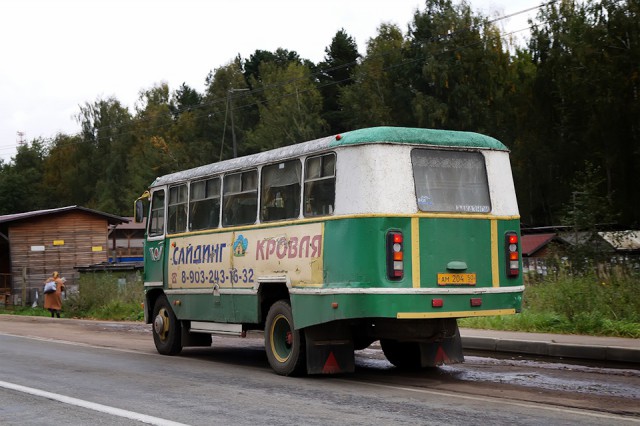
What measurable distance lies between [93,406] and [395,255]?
3.78 metres

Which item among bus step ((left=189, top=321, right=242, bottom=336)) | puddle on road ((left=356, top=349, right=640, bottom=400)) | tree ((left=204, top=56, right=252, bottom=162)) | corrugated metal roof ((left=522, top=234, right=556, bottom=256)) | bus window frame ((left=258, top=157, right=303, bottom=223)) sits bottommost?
puddle on road ((left=356, top=349, right=640, bottom=400))

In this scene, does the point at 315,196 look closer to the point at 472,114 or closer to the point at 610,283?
the point at 610,283

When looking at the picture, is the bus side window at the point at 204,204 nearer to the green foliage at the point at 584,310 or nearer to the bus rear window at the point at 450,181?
the bus rear window at the point at 450,181

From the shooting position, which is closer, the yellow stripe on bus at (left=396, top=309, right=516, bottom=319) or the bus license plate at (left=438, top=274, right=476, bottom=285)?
the yellow stripe on bus at (left=396, top=309, right=516, bottom=319)

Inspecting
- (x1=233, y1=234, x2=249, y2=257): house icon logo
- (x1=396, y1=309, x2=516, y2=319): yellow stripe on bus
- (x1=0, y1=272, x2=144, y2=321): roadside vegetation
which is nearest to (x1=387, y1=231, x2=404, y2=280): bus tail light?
(x1=396, y1=309, x2=516, y2=319): yellow stripe on bus

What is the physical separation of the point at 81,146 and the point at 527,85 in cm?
6088

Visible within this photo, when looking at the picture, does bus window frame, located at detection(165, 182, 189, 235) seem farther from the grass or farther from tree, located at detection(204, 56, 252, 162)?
tree, located at detection(204, 56, 252, 162)

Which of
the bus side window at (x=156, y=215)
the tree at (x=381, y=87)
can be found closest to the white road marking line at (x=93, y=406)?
the bus side window at (x=156, y=215)

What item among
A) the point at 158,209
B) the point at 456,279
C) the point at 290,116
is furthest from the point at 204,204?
the point at 290,116

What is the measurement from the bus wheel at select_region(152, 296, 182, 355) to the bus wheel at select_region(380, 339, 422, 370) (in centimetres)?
400

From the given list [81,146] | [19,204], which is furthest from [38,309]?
[19,204]

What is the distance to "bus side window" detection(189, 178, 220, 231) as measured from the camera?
1416cm

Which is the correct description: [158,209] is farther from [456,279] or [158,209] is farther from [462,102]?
[462,102]

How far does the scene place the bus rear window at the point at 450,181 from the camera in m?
11.2
